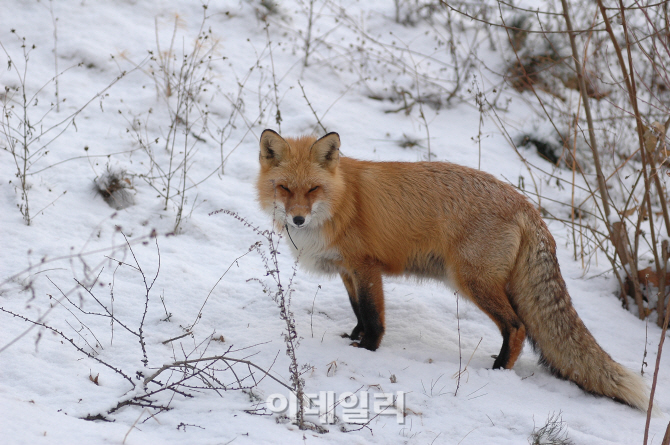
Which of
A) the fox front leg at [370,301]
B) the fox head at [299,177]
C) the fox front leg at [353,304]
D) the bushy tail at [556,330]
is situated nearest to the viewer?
the bushy tail at [556,330]

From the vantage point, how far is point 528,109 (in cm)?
831

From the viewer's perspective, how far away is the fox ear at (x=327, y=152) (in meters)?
3.66

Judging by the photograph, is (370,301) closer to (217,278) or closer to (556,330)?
(556,330)

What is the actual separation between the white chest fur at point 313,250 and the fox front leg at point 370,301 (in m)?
0.20

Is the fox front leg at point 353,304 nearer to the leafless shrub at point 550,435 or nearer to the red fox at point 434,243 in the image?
the red fox at point 434,243

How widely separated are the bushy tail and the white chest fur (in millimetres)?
1324

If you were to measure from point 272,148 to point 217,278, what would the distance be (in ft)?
4.49

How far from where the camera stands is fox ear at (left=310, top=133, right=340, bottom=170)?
366 centimetres

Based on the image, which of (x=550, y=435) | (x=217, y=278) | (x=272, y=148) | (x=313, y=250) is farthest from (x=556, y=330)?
(x=217, y=278)

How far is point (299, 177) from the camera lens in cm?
362

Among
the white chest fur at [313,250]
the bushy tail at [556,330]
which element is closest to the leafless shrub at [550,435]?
the bushy tail at [556,330]

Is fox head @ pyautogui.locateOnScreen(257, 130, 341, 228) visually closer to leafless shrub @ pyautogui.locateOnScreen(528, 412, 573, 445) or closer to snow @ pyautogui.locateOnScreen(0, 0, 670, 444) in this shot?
snow @ pyautogui.locateOnScreen(0, 0, 670, 444)

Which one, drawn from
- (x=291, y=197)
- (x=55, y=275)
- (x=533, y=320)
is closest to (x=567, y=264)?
(x=533, y=320)

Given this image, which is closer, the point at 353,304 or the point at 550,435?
the point at 550,435
